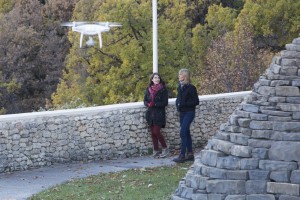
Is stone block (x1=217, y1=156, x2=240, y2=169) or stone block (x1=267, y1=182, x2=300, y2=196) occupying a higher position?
stone block (x1=217, y1=156, x2=240, y2=169)

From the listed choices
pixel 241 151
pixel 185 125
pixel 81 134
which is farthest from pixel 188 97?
pixel 241 151

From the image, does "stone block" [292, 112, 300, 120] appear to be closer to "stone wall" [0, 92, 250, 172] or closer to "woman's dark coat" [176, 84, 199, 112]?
"woman's dark coat" [176, 84, 199, 112]

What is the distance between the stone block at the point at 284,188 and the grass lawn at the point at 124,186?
8.72ft

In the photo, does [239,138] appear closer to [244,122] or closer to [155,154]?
[244,122]

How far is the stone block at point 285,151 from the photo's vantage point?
827 centimetres

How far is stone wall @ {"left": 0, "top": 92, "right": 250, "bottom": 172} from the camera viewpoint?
13.7 meters

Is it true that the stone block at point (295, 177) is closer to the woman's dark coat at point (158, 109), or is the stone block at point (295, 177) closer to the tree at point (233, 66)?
the woman's dark coat at point (158, 109)

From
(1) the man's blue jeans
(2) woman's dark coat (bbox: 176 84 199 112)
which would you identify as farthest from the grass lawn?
(2) woman's dark coat (bbox: 176 84 199 112)

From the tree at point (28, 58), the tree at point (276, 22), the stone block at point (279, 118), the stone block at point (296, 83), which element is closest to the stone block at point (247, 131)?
the stone block at point (279, 118)

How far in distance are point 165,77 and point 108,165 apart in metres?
22.2

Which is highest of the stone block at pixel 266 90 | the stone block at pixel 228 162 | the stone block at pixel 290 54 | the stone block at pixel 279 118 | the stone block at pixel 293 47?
the stone block at pixel 293 47

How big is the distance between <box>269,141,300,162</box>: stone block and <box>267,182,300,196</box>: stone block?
286mm

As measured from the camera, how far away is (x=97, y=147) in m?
14.6

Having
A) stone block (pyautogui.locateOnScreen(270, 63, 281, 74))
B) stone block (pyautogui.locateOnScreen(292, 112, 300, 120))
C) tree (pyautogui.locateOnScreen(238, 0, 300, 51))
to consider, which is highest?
tree (pyautogui.locateOnScreen(238, 0, 300, 51))
